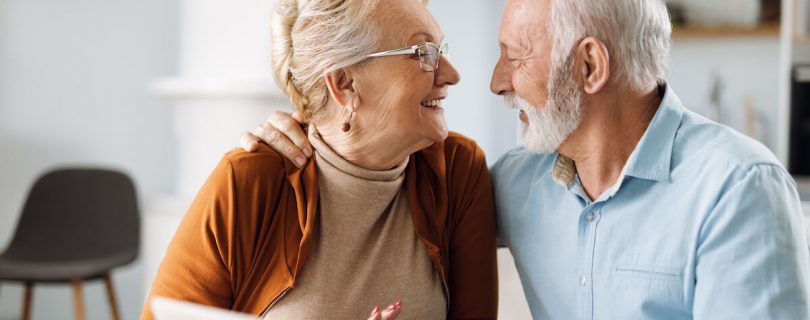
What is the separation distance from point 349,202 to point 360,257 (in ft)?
0.35

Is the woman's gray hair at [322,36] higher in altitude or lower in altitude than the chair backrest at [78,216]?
higher

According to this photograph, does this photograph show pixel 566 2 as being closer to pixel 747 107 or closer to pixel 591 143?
pixel 591 143

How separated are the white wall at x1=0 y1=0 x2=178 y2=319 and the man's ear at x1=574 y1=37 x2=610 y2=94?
3.11 metres

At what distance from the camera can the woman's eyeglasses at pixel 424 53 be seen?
164 cm

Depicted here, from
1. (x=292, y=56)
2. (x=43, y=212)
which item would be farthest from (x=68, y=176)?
(x=292, y=56)

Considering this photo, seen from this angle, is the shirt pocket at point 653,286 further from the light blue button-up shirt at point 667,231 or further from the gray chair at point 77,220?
the gray chair at point 77,220

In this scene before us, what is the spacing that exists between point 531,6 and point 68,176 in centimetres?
288

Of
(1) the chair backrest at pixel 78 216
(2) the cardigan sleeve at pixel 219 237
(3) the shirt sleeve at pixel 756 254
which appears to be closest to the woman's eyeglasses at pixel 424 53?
(2) the cardigan sleeve at pixel 219 237

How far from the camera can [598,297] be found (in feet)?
5.19

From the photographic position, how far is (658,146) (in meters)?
1.53

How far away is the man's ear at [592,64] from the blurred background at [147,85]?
2506mm

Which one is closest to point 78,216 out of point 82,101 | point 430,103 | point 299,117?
point 82,101

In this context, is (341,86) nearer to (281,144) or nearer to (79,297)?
(281,144)

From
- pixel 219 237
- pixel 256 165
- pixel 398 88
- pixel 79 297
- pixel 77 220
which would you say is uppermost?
pixel 398 88
